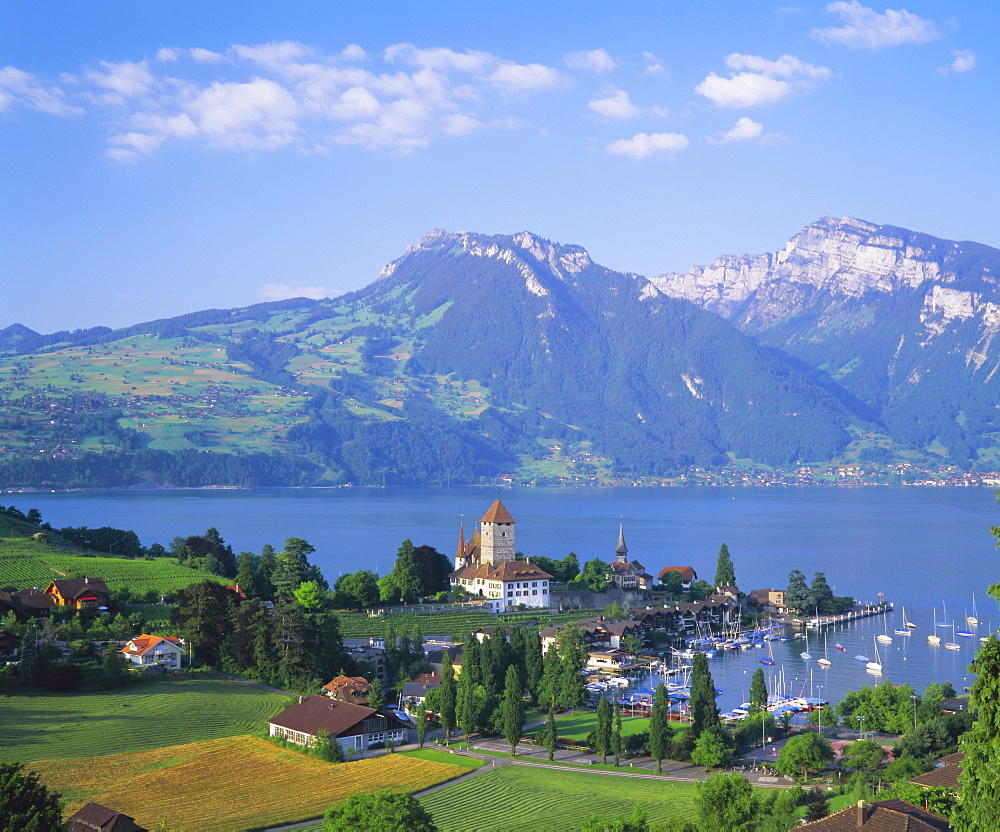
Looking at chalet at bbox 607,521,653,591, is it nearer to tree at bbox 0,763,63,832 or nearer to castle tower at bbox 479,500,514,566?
castle tower at bbox 479,500,514,566

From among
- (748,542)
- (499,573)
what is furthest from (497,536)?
(748,542)

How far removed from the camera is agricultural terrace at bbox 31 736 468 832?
101ft

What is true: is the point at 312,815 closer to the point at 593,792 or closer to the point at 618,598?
the point at 593,792

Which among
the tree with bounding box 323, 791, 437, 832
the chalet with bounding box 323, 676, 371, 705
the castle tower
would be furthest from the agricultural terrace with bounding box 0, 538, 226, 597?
the tree with bounding box 323, 791, 437, 832

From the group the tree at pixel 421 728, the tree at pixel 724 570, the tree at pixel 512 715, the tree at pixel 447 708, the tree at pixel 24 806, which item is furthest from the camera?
the tree at pixel 724 570

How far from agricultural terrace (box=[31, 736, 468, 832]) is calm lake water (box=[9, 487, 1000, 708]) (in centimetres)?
2365

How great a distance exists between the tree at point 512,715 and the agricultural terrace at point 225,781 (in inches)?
133

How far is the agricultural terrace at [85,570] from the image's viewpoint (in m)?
61.0

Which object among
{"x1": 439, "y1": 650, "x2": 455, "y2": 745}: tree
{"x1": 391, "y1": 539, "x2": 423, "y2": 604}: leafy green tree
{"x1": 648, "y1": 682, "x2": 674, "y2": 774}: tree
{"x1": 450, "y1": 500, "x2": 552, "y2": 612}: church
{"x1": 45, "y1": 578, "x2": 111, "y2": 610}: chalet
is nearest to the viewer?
{"x1": 648, "y1": 682, "x2": 674, "y2": 774}: tree

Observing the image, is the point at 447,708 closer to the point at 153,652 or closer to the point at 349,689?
the point at 349,689

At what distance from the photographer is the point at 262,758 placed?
37.0 metres

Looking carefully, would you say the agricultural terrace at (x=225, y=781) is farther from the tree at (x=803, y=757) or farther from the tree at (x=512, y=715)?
the tree at (x=803, y=757)

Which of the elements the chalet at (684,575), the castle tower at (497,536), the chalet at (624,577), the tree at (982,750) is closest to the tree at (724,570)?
the chalet at (684,575)

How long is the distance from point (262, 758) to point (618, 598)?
147ft
